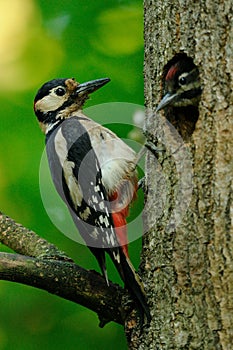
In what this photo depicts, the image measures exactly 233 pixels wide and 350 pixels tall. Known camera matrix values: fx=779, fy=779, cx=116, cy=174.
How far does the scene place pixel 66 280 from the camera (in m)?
3.14

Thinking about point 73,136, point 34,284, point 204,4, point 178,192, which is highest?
point 204,4

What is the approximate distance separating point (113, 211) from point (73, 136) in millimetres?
428

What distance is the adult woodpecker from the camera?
11.4 feet

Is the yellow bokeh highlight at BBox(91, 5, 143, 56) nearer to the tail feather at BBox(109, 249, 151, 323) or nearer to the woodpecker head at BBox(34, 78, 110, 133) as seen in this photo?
the woodpecker head at BBox(34, 78, 110, 133)

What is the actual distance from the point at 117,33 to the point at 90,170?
935 mm

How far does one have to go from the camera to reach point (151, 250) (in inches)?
119

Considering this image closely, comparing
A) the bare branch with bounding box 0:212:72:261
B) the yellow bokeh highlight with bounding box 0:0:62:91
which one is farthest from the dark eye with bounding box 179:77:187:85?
the yellow bokeh highlight with bounding box 0:0:62:91

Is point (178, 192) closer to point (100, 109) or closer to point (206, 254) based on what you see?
point (206, 254)

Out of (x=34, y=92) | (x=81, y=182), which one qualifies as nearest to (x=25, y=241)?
(x=81, y=182)

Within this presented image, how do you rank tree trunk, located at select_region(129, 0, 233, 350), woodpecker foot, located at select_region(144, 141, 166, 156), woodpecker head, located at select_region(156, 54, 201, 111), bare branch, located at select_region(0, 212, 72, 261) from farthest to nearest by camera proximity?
1. bare branch, located at select_region(0, 212, 72, 261)
2. woodpecker foot, located at select_region(144, 141, 166, 156)
3. woodpecker head, located at select_region(156, 54, 201, 111)
4. tree trunk, located at select_region(129, 0, 233, 350)

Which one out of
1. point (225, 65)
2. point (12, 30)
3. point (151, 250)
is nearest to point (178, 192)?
point (151, 250)

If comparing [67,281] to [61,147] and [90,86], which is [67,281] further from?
[90,86]

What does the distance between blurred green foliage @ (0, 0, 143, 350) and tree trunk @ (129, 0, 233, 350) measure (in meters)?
0.89

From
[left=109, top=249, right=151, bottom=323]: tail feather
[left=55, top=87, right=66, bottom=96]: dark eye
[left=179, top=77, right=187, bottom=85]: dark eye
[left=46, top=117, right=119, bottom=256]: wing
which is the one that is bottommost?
[left=109, top=249, right=151, bottom=323]: tail feather
